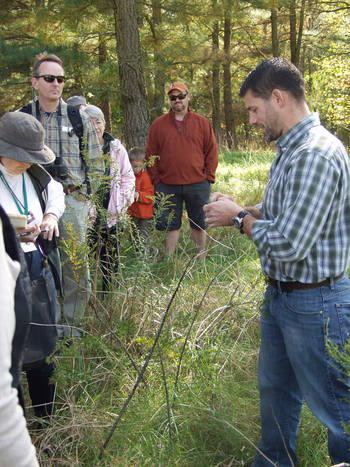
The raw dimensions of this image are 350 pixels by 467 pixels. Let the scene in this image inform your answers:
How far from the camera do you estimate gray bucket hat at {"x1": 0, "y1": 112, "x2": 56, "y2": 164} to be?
3.13m

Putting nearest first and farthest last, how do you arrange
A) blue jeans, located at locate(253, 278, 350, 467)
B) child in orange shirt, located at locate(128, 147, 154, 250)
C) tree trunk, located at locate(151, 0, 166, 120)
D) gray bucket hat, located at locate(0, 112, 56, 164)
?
blue jeans, located at locate(253, 278, 350, 467), gray bucket hat, located at locate(0, 112, 56, 164), child in orange shirt, located at locate(128, 147, 154, 250), tree trunk, located at locate(151, 0, 166, 120)

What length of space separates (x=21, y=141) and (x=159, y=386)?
1.55 metres

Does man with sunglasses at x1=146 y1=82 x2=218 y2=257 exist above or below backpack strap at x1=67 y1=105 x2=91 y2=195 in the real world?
below

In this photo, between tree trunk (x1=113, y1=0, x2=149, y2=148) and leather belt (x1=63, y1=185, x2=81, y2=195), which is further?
tree trunk (x1=113, y1=0, x2=149, y2=148)

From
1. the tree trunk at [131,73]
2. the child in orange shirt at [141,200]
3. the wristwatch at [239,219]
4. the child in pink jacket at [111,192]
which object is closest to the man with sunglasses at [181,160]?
the child in orange shirt at [141,200]

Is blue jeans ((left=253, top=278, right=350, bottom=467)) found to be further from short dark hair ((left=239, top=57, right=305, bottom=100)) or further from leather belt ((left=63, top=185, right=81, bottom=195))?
leather belt ((left=63, top=185, right=81, bottom=195))

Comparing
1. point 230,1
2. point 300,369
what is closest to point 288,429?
point 300,369

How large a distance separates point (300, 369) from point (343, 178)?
80cm

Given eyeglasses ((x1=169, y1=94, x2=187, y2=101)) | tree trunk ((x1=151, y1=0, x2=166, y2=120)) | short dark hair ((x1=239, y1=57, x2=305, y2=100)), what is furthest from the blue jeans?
tree trunk ((x1=151, y1=0, x2=166, y2=120))

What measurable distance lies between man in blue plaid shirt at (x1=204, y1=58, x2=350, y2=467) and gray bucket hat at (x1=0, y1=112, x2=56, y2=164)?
1.18m

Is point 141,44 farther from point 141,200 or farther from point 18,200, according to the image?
point 18,200

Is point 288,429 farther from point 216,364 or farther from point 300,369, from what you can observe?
point 216,364

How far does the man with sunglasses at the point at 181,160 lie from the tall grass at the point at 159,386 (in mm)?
1919

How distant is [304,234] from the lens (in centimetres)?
213
